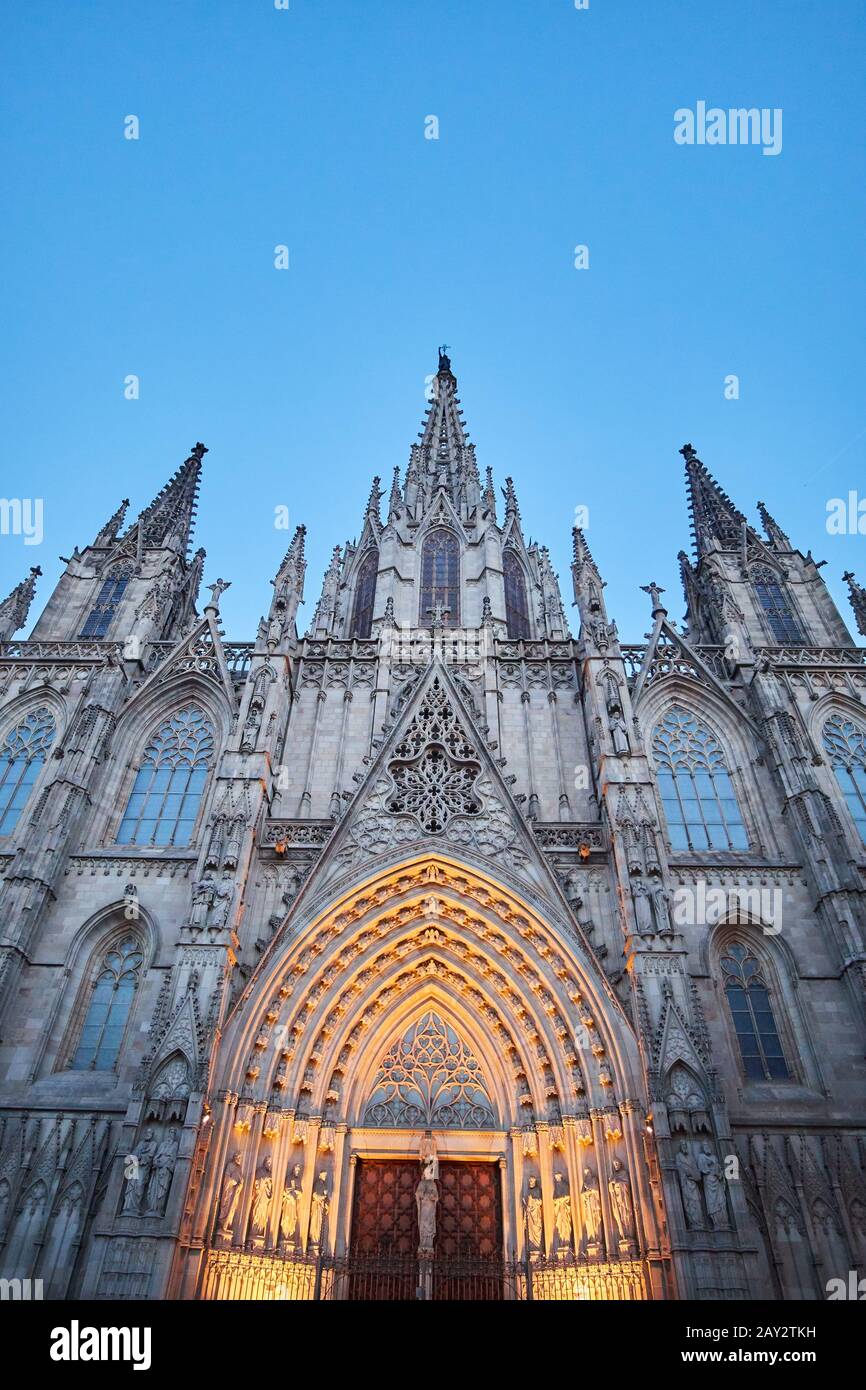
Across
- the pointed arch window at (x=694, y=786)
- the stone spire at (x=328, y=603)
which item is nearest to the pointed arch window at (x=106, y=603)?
the stone spire at (x=328, y=603)

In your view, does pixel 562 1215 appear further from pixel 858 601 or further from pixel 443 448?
pixel 443 448

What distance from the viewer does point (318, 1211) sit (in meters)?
14.2

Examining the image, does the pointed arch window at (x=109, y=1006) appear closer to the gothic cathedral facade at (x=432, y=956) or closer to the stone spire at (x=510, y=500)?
the gothic cathedral facade at (x=432, y=956)

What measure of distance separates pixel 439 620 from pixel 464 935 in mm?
10199

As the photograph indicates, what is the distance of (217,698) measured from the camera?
2161 cm

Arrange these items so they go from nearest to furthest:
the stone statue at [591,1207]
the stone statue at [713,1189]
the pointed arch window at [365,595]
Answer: the stone statue at [713,1189] < the stone statue at [591,1207] < the pointed arch window at [365,595]

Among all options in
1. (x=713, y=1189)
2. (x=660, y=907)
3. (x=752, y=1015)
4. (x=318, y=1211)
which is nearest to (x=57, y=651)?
(x=318, y=1211)

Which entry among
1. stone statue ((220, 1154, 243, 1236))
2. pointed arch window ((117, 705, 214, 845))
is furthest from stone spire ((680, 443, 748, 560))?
stone statue ((220, 1154, 243, 1236))

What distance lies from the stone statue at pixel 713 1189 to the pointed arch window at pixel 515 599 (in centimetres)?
1577

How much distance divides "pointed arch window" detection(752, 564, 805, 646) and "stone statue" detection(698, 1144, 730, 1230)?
15046 millimetres

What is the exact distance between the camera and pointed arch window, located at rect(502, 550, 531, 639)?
2592 centimetres

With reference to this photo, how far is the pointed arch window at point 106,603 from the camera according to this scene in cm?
2411

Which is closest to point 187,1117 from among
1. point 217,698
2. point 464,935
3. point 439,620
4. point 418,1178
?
point 418,1178
